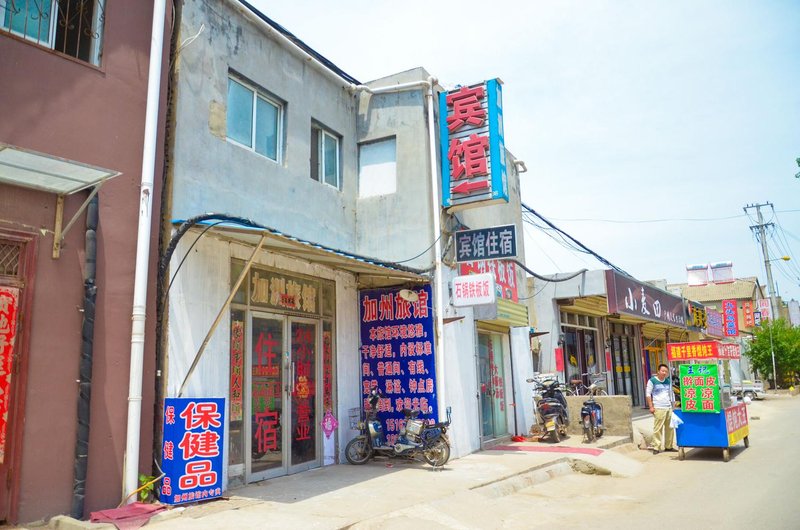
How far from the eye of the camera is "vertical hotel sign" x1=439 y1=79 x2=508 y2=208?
11281mm

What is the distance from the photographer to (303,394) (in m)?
9.84

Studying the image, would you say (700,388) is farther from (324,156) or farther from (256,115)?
(256,115)

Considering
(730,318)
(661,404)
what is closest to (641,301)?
(661,404)

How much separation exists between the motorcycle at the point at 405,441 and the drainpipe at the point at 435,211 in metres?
0.65

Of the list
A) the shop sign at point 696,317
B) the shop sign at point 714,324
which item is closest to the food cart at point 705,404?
the shop sign at point 696,317

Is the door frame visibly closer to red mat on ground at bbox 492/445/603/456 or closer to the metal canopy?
the metal canopy

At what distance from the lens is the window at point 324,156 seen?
11.1m

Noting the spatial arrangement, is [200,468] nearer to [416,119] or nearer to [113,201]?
[113,201]

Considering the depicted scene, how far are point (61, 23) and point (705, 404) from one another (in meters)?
11.6

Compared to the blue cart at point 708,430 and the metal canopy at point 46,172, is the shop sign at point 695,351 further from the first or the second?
the metal canopy at point 46,172

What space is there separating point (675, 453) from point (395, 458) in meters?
6.05

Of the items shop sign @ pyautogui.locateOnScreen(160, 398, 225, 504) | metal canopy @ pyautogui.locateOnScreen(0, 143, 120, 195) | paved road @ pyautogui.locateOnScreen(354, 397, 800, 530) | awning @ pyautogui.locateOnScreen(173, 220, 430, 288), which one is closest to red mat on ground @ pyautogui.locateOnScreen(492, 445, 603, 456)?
paved road @ pyautogui.locateOnScreen(354, 397, 800, 530)

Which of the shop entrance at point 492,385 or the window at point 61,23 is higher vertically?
the window at point 61,23

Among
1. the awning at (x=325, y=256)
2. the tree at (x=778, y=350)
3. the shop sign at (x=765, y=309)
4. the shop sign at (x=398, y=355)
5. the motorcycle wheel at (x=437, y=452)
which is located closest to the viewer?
the awning at (x=325, y=256)
